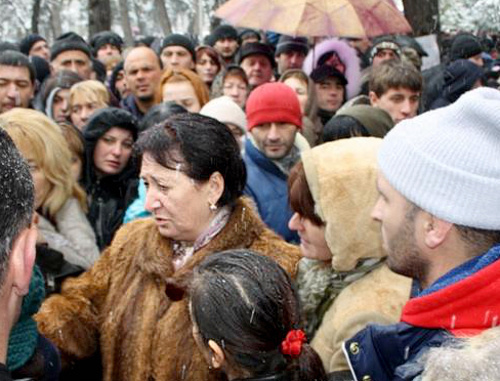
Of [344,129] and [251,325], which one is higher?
[251,325]

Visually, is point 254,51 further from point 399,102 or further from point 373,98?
point 399,102

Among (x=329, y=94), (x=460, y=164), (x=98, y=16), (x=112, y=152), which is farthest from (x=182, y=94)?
(x=98, y=16)

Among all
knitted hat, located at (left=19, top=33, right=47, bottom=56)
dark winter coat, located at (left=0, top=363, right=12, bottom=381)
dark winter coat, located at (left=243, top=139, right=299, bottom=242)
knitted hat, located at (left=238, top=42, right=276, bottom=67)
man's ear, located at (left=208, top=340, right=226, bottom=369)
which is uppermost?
dark winter coat, located at (left=0, top=363, right=12, bottom=381)

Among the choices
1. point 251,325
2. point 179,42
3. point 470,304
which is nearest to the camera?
point 470,304

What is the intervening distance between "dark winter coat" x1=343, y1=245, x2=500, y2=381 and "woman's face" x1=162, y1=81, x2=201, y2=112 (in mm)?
3980

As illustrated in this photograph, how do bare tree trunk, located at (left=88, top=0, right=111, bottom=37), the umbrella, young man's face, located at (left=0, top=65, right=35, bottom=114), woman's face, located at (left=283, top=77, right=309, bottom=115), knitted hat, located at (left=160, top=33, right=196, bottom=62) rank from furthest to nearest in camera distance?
bare tree trunk, located at (left=88, top=0, right=111, bottom=37), knitted hat, located at (left=160, top=33, right=196, bottom=62), woman's face, located at (left=283, top=77, right=309, bottom=115), the umbrella, young man's face, located at (left=0, top=65, right=35, bottom=114)

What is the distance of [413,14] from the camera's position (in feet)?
37.3

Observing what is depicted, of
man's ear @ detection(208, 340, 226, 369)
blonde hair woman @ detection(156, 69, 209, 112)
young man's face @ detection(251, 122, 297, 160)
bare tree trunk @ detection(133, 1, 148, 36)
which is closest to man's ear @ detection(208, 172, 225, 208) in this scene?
man's ear @ detection(208, 340, 226, 369)

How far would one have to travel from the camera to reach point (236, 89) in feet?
23.5

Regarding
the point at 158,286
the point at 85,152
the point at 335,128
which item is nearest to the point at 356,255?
the point at 158,286

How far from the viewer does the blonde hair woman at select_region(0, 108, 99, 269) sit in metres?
3.66

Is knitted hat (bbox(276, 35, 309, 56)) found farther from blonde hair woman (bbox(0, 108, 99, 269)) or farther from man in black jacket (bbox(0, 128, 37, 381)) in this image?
man in black jacket (bbox(0, 128, 37, 381))

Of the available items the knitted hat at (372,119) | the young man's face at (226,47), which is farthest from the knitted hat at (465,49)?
the knitted hat at (372,119)

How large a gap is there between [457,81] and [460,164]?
5.78m
